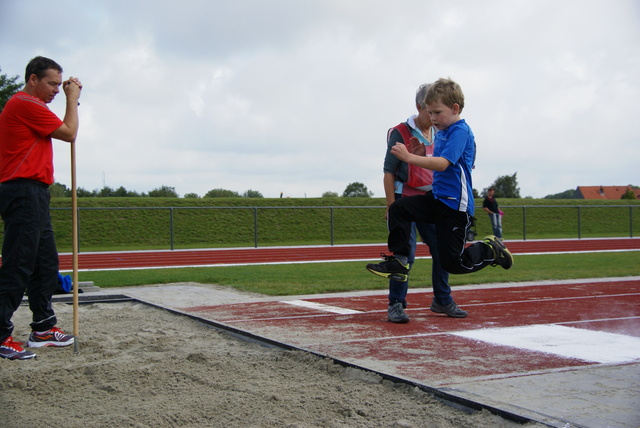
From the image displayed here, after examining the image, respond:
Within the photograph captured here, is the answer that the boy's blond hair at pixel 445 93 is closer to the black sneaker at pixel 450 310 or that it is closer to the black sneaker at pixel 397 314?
the black sneaker at pixel 397 314

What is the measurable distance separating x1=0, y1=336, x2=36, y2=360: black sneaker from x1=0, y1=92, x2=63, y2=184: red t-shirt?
47.5 inches

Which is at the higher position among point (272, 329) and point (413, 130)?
point (413, 130)

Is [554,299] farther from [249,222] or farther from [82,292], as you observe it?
[249,222]

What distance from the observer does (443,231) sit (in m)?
5.24

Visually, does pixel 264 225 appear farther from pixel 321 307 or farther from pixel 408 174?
pixel 408 174

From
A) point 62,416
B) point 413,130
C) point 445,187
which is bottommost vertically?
point 62,416

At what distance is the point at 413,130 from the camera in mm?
6098

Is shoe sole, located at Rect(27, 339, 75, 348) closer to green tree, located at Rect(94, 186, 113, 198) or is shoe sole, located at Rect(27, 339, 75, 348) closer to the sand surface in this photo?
the sand surface

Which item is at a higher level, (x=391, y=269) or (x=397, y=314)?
(x=391, y=269)

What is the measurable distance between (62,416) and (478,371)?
7.86 ft

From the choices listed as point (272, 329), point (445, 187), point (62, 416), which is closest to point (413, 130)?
point (445, 187)

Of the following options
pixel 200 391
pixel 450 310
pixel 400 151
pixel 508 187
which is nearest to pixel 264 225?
pixel 450 310

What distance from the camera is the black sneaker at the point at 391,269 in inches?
218

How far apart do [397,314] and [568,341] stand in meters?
1.60
